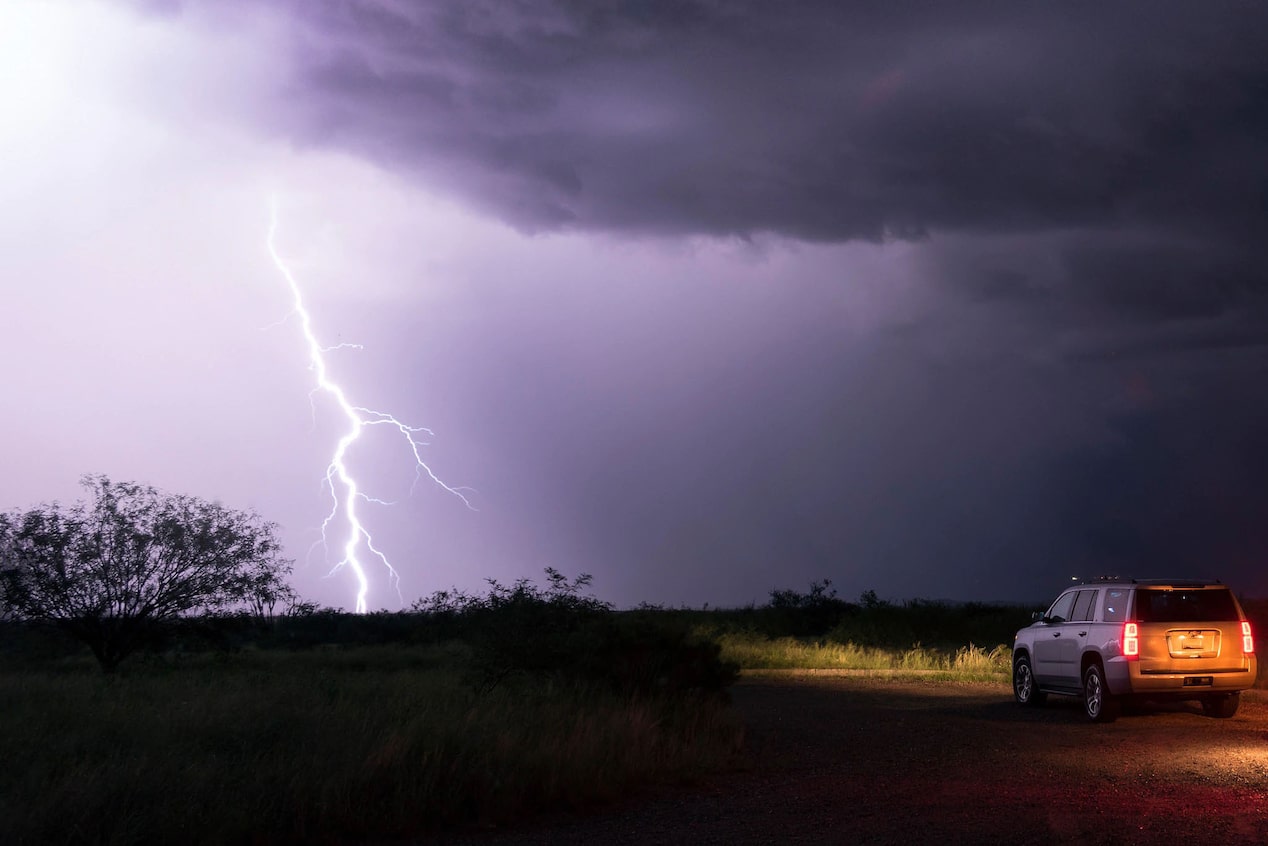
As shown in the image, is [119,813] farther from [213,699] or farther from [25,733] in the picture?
[213,699]

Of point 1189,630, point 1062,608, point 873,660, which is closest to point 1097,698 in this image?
point 1189,630

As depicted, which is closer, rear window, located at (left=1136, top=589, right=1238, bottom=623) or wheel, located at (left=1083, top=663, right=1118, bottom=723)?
rear window, located at (left=1136, top=589, right=1238, bottom=623)

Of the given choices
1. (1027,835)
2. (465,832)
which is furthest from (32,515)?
(1027,835)

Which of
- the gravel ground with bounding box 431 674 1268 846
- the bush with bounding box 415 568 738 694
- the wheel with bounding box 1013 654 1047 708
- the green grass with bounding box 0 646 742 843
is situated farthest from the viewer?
the wheel with bounding box 1013 654 1047 708

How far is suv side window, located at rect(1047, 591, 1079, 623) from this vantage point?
66.3ft

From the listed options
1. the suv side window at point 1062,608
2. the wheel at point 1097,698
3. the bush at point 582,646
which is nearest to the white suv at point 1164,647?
the wheel at point 1097,698

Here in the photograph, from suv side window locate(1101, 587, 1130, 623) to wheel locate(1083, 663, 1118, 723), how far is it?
821 millimetres

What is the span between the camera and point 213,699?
572 inches

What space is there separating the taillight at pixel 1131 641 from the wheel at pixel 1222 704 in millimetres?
1866

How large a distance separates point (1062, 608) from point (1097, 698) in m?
2.53

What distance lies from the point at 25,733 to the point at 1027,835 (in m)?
9.68

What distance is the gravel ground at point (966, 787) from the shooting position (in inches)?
382

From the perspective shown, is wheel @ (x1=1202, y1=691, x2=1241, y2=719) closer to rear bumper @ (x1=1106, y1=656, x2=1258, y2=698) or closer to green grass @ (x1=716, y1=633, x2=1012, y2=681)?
rear bumper @ (x1=1106, y1=656, x2=1258, y2=698)

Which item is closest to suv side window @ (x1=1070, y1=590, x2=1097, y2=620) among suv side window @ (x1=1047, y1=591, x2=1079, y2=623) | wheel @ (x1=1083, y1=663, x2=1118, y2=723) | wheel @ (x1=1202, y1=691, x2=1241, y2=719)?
suv side window @ (x1=1047, y1=591, x2=1079, y2=623)
